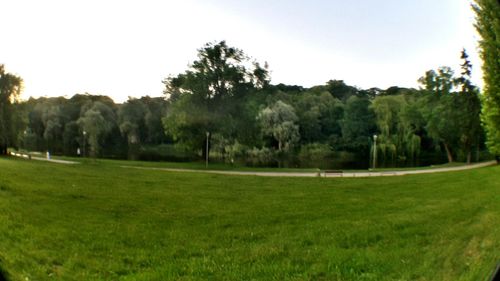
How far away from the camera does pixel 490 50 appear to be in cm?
145

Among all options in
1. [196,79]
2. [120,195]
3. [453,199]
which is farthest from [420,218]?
[196,79]

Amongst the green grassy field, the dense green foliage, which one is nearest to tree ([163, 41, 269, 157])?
the dense green foliage

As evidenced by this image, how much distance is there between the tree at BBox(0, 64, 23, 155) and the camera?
1.33 meters

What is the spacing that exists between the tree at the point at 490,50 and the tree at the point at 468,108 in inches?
4.2

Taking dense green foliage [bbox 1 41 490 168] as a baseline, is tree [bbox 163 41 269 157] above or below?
above

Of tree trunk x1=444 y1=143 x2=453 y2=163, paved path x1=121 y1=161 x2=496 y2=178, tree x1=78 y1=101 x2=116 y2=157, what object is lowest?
paved path x1=121 y1=161 x2=496 y2=178

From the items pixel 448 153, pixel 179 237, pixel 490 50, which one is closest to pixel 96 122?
pixel 179 237

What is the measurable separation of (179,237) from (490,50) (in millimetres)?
1921

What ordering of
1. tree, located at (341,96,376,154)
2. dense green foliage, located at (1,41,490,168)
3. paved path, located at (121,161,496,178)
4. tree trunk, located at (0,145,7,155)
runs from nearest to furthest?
tree trunk, located at (0,145,7,155)
dense green foliage, located at (1,41,490,168)
paved path, located at (121,161,496,178)
tree, located at (341,96,376,154)

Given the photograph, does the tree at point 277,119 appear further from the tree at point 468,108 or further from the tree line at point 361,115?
the tree at point 468,108

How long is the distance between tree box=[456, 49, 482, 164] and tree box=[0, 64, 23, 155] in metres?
1.98

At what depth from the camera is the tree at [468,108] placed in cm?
191

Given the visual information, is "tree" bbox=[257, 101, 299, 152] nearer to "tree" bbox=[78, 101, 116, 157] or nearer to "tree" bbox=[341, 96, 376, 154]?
"tree" bbox=[341, 96, 376, 154]

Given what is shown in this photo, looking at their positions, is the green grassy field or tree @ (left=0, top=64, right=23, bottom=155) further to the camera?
tree @ (left=0, top=64, right=23, bottom=155)
